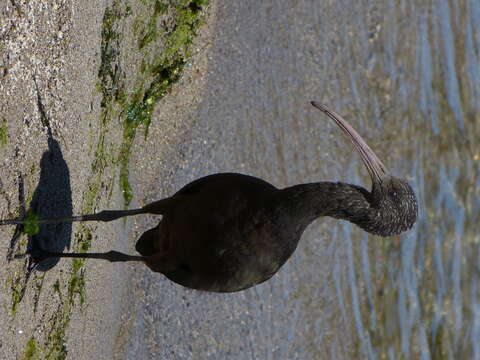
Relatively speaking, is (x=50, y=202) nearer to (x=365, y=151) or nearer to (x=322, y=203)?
(x=322, y=203)

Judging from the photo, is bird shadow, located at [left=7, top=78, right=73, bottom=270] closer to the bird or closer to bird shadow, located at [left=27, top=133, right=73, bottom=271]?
bird shadow, located at [left=27, top=133, right=73, bottom=271]

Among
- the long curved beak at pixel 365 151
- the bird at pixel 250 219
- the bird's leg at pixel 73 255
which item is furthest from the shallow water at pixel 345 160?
the long curved beak at pixel 365 151

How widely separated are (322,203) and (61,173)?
1.92 m

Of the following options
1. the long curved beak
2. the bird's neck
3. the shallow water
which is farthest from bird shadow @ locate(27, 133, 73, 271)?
the shallow water

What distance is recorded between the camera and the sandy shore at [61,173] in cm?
403

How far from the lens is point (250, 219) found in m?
4.19

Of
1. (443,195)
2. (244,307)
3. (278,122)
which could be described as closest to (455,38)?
(443,195)

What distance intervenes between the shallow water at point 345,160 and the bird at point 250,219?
9.05 feet

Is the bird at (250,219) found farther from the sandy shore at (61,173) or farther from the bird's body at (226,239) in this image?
the sandy shore at (61,173)

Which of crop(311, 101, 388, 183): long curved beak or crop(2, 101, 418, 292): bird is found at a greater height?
crop(311, 101, 388, 183): long curved beak

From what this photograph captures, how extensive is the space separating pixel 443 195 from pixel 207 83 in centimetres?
444

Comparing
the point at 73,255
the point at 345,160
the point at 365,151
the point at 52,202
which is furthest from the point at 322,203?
the point at 345,160

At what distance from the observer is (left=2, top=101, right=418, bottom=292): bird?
4184 millimetres

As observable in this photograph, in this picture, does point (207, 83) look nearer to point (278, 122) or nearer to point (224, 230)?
point (278, 122)
